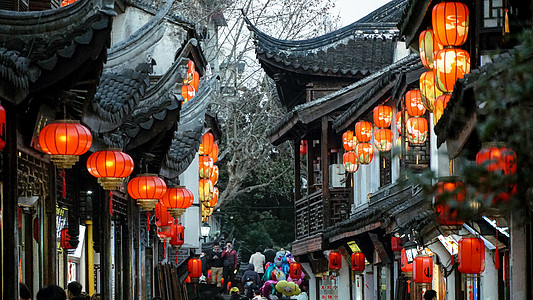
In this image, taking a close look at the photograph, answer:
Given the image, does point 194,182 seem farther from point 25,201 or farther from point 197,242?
point 25,201

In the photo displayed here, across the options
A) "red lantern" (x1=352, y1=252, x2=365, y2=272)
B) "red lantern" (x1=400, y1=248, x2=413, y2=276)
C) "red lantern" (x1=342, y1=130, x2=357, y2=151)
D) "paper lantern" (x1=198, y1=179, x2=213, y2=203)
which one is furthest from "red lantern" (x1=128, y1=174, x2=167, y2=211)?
"paper lantern" (x1=198, y1=179, x2=213, y2=203)

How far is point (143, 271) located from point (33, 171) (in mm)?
8907

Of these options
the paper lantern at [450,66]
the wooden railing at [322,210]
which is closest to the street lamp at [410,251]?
the paper lantern at [450,66]

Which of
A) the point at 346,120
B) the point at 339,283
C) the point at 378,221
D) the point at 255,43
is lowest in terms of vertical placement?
the point at 339,283

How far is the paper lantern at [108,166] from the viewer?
1334 cm

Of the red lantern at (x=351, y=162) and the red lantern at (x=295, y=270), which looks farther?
the red lantern at (x=295, y=270)

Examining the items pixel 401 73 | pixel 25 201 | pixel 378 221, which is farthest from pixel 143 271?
pixel 25 201

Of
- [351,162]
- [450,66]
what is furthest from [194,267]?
[450,66]

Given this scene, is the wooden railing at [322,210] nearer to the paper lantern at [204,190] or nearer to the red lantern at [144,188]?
the paper lantern at [204,190]

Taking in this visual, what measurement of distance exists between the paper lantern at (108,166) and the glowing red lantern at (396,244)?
912cm

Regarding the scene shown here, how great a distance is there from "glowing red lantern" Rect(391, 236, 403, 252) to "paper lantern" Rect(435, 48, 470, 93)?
798cm

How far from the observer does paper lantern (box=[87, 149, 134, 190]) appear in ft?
43.8

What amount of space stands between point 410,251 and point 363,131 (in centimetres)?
605

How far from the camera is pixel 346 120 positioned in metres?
25.5
